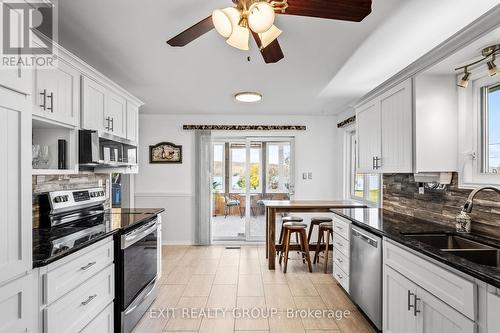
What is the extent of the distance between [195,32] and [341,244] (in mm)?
2589

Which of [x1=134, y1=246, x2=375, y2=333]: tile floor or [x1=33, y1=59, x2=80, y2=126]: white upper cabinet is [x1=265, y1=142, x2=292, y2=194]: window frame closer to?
[x1=134, y1=246, x2=375, y2=333]: tile floor

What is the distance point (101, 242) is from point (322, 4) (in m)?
2.00

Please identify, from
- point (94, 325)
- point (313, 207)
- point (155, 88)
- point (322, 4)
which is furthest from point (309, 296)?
point (155, 88)

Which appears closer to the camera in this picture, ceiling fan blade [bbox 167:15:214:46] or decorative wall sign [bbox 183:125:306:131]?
ceiling fan blade [bbox 167:15:214:46]

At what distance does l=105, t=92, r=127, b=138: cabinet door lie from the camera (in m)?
2.96

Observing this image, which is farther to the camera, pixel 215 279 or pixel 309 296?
pixel 215 279

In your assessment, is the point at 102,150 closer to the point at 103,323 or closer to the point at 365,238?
the point at 103,323

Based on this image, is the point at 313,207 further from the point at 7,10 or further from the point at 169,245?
the point at 7,10

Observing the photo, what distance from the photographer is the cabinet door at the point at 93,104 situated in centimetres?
247

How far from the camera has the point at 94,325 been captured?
1.88 meters

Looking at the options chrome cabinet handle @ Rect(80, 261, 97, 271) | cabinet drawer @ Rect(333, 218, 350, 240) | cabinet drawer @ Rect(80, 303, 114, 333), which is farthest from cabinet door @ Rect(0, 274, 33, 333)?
cabinet drawer @ Rect(333, 218, 350, 240)

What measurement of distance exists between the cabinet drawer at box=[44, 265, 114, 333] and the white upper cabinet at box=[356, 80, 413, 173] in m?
2.55

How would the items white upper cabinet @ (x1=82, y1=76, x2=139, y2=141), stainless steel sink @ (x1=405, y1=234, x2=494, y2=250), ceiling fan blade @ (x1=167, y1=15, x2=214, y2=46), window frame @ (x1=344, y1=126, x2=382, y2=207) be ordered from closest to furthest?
1. ceiling fan blade @ (x1=167, y1=15, x2=214, y2=46)
2. stainless steel sink @ (x1=405, y1=234, x2=494, y2=250)
3. white upper cabinet @ (x1=82, y1=76, x2=139, y2=141)
4. window frame @ (x1=344, y1=126, x2=382, y2=207)
